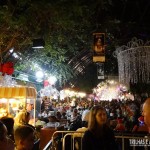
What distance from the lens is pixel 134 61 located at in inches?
519

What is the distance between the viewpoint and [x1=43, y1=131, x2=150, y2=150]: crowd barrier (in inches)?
295

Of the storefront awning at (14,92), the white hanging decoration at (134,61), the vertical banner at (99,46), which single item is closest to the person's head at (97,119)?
the storefront awning at (14,92)

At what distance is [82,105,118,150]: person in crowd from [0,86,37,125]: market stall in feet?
20.4

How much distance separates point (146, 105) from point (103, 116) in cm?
191

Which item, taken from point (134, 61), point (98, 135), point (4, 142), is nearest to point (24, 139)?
point (4, 142)

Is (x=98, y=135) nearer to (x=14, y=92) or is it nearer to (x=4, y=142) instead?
(x=4, y=142)

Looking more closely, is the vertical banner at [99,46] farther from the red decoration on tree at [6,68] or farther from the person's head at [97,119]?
the person's head at [97,119]

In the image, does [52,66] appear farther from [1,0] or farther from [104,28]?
[1,0]

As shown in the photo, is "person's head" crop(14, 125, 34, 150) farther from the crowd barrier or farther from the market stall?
the market stall

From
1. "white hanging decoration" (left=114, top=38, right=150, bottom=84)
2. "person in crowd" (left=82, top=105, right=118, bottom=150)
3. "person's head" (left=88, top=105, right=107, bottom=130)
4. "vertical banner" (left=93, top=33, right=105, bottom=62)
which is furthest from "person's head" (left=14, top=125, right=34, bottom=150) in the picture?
"vertical banner" (left=93, top=33, right=105, bottom=62)

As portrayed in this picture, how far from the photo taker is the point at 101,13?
1644 centimetres

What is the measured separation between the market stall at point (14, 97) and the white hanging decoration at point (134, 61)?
144 inches

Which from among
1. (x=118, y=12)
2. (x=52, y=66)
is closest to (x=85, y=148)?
Result: (x=52, y=66)

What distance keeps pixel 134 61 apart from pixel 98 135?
25.7 feet
